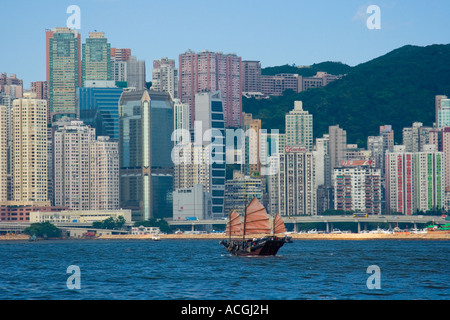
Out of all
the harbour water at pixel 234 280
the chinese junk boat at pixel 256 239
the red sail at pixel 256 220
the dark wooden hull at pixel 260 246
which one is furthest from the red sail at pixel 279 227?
the harbour water at pixel 234 280

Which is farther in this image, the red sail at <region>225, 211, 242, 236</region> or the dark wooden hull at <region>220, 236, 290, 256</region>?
the red sail at <region>225, 211, 242, 236</region>

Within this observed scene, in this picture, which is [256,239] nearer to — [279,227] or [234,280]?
[279,227]

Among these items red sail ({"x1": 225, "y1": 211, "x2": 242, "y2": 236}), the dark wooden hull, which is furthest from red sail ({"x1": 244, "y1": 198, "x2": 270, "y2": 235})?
red sail ({"x1": 225, "y1": 211, "x2": 242, "y2": 236})

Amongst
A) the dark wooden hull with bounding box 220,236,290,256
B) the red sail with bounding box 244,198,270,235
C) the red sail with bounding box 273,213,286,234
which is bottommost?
the dark wooden hull with bounding box 220,236,290,256

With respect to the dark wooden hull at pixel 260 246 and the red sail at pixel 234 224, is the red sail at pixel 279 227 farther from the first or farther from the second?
the dark wooden hull at pixel 260 246

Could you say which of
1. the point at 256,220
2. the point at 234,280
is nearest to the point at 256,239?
the point at 256,220

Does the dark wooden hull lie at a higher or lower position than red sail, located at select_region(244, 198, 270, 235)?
lower

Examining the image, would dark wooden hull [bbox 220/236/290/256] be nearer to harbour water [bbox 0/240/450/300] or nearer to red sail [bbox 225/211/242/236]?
harbour water [bbox 0/240/450/300]
